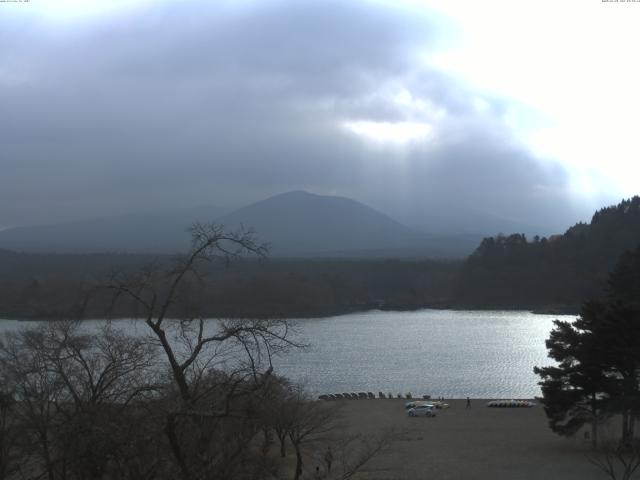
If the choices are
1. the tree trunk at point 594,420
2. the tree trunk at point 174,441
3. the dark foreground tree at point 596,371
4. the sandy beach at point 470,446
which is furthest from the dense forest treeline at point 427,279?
the tree trunk at point 174,441

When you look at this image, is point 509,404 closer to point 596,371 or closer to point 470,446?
point 470,446

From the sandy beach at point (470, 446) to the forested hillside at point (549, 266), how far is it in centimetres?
3787

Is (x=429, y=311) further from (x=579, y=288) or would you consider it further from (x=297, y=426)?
(x=297, y=426)

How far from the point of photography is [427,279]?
64.1 metres

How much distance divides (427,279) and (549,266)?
36.6ft

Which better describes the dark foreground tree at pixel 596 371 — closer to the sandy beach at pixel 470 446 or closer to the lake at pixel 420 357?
the sandy beach at pixel 470 446

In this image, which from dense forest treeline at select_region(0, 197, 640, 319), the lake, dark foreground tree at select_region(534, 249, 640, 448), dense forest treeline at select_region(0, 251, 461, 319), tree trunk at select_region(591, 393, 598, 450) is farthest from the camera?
dense forest treeline at select_region(0, 197, 640, 319)

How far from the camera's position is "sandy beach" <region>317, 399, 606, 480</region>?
10.8 meters

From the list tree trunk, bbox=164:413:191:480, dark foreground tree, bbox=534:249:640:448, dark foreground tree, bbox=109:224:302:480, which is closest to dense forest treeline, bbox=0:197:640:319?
dark foreground tree, bbox=534:249:640:448

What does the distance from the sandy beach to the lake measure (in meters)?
3.14

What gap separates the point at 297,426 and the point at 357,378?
13.1 meters

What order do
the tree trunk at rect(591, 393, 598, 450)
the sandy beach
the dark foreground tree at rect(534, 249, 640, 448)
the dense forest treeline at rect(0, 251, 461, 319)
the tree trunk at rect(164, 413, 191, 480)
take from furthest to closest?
the dense forest treeline at rect(0, 251, 461, 319) < the tree trunk at rect(591, 393, 598, 450) < the dark foreground tree at rect(534, 249, 640, 448) < the sandy beach < the tree trunk at rect(164, 413, 191, 480)

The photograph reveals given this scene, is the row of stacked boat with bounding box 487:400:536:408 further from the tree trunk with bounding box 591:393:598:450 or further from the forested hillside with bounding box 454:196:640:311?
the forested hillside with bounding box 454:196:640:311

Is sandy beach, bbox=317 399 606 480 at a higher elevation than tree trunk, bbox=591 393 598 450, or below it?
below
